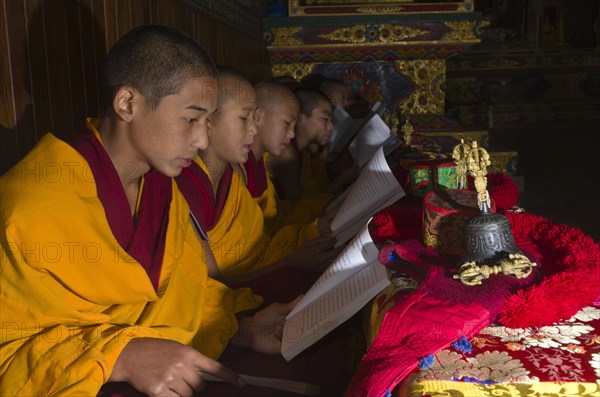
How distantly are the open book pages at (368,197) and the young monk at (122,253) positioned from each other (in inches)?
15.1

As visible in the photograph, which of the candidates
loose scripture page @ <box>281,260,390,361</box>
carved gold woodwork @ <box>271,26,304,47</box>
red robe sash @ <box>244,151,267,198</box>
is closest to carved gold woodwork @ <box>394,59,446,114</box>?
carved gold woodwork @ <box>271,26,304,47</box>

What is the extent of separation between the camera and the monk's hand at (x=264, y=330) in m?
1.52

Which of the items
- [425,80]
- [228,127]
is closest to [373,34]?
[425,80]

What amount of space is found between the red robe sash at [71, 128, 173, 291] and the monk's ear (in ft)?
0.24

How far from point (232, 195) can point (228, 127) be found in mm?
215

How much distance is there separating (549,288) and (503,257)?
108 mm

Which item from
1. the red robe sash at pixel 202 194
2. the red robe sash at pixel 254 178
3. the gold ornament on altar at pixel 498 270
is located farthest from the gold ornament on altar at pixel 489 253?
the red robe sash at pixel 254 178

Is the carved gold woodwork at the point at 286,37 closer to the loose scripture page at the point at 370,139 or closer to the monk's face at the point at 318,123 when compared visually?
the monk's face at the point at 318,123

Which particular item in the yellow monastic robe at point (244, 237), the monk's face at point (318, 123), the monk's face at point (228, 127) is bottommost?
the yellow monastic robe at point (244, 237)

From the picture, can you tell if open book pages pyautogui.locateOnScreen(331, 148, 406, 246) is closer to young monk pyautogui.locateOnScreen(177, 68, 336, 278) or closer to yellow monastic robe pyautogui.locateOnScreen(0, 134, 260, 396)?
young monk pyautogui.locateOnScreen(177, 68, 336, 278)

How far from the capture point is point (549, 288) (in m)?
1.07

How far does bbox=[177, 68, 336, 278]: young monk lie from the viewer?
2.08m

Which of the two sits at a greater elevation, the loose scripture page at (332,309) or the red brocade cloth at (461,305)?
the red brocade cloth at (461,305)

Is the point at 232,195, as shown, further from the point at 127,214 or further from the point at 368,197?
the point at 127,214
